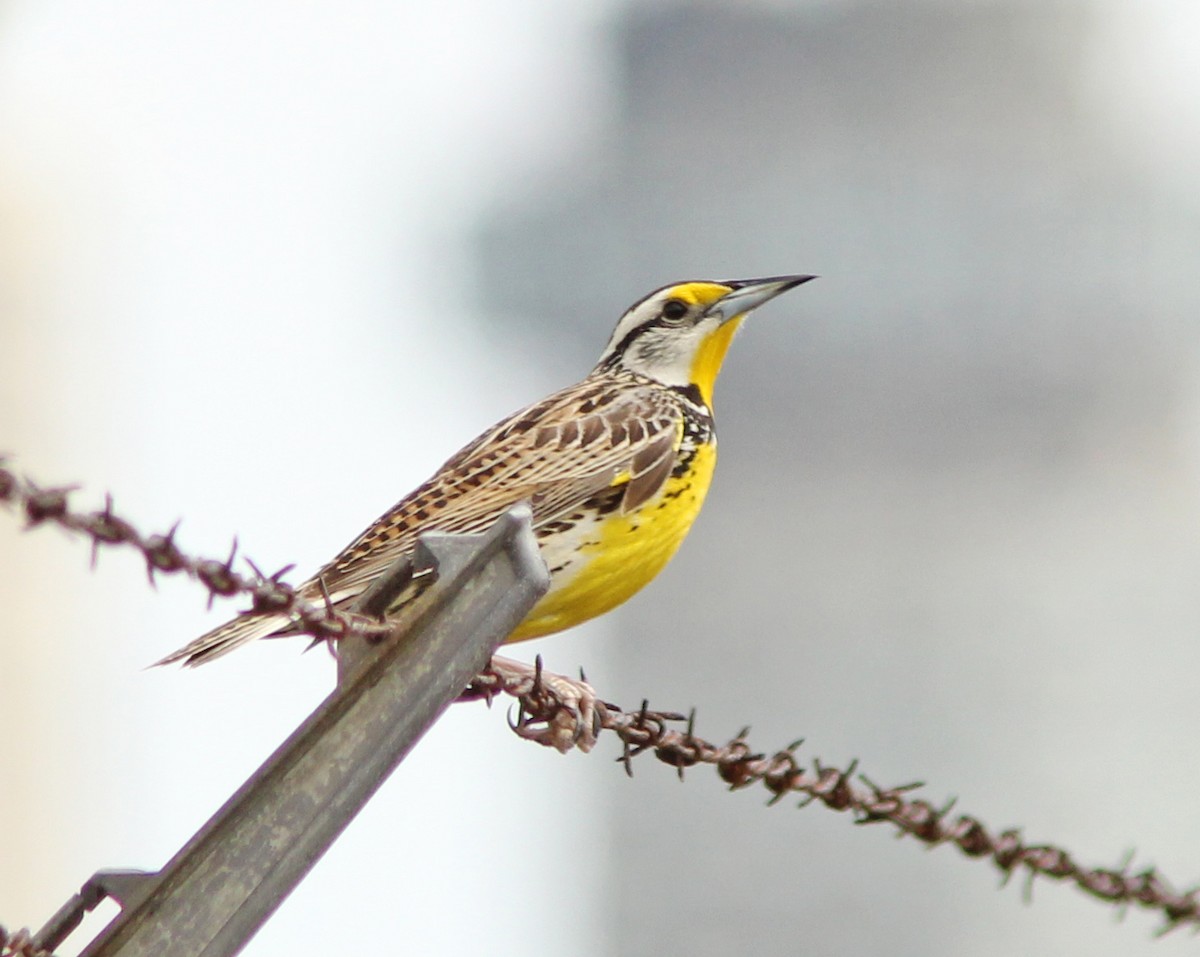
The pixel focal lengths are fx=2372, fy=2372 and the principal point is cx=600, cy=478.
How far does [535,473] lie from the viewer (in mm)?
3885

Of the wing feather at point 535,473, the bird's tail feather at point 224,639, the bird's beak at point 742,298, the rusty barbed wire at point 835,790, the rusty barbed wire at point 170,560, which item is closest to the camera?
the rusty barbed wire at point 170,560

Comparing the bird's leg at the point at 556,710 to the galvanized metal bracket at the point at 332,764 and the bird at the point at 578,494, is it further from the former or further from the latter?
the galvanized metal bracket at the point at 332,764

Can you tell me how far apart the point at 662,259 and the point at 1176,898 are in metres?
34.4

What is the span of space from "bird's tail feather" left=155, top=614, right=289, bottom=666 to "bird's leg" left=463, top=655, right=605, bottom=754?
0.28m

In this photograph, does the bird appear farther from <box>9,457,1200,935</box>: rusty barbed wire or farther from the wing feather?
<box>9,457,1200,935</box>: rusty barbed wire

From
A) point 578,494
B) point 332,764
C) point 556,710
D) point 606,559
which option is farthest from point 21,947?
point 578,494

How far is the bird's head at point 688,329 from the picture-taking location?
455cm

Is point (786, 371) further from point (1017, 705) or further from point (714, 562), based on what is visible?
point (1017, 705)

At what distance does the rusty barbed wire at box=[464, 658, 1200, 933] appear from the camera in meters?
2.76

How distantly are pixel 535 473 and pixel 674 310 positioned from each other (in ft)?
2.75

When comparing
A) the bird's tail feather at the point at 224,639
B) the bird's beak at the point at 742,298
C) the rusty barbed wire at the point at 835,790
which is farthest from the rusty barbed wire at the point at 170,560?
the bird's beak at the point at 742,298

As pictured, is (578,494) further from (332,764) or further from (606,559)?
(332,764)

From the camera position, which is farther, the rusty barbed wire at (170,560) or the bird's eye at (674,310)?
the bird's eye at (674,310)

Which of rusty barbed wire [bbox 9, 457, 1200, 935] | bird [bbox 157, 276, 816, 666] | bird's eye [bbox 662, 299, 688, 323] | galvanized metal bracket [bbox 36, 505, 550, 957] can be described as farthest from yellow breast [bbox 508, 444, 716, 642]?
galvanized metal bracket [bbox 36, 505, 550, 957]
